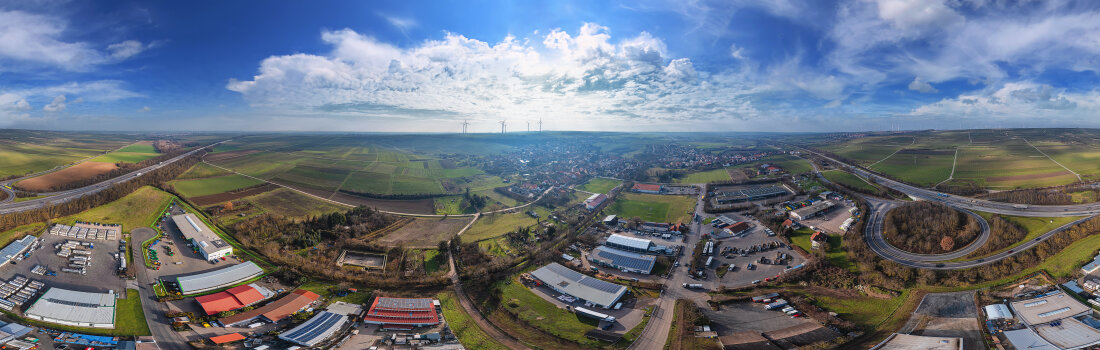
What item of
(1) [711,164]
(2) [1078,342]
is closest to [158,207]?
(2) [1078,342]

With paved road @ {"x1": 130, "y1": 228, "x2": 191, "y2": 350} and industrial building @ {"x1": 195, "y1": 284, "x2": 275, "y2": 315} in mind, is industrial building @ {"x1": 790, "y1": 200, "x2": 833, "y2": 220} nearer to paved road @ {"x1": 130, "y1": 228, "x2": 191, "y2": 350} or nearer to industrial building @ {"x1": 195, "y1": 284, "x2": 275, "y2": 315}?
industrial building @ {"x1": 195, "y1": 284, "x2": 275, "y2": 315}

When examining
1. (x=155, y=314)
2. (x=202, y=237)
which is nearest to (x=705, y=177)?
(x=155, y=314)

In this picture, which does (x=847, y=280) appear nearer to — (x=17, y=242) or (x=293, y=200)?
(x=293, y=200)

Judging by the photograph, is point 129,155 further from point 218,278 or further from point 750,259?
point 750,259

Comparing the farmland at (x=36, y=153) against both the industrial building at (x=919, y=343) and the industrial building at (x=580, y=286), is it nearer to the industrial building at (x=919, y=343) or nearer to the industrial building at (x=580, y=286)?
the industrial building at (x=580, y=286)

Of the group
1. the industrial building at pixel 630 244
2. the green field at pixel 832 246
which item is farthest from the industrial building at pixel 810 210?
the industrial building at pixel 630 244

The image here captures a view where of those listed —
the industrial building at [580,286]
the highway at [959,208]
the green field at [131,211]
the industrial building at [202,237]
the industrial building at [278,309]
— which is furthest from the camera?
the green field at [131,211]

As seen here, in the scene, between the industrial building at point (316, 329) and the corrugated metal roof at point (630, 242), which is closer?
the industrial building at point (316, 329)

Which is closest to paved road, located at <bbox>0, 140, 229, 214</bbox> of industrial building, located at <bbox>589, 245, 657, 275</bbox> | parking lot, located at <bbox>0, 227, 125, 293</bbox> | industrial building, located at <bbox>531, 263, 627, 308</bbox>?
parking lot, located at <bbox>0, 227, 125, 293</bbox>
